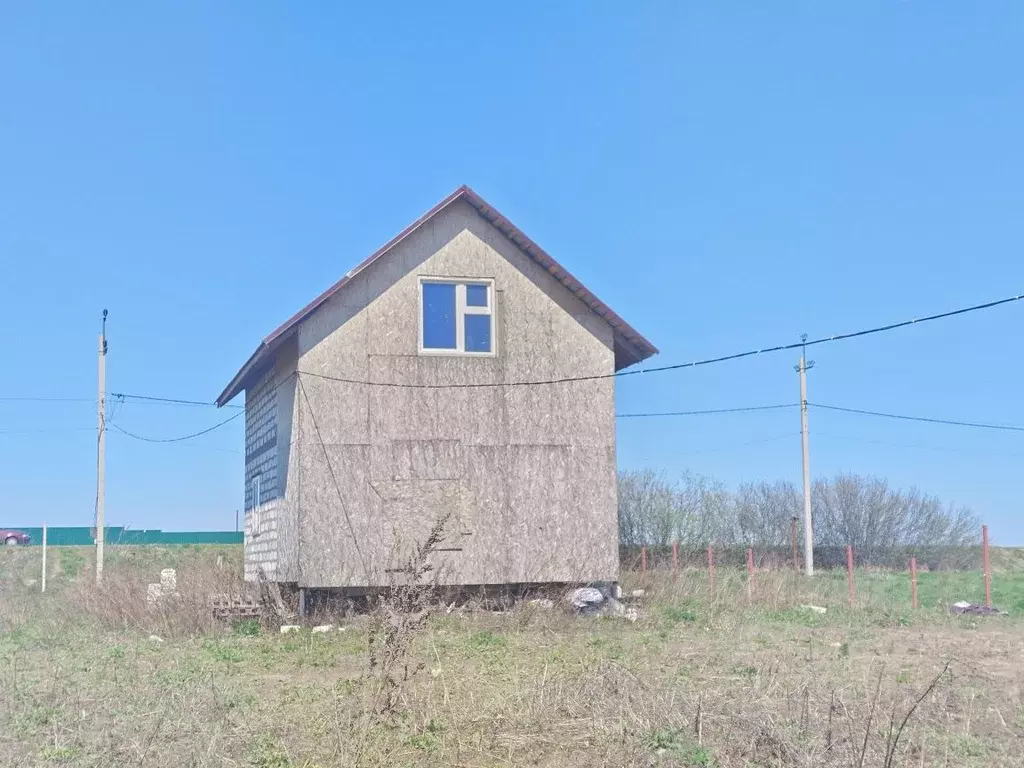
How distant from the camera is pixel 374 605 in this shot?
18.3 m

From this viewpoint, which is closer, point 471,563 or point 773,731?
point 773,731

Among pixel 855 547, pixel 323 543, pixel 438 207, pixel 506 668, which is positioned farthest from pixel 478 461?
pixel 855 547

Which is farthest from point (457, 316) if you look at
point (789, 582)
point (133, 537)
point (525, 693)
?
point (133, 537)

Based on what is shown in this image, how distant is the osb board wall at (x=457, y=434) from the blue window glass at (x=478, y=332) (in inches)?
9.4

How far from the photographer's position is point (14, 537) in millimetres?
61094

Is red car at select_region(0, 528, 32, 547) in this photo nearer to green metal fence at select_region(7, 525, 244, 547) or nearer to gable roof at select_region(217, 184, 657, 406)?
green metal fence at select_region(7, 525, 244, 547)

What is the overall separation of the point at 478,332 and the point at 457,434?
1.92 m

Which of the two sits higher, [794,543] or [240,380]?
[240,380]

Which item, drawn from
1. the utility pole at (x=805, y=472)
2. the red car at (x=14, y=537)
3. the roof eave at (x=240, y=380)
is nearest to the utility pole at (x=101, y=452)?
the roof eave at (x=240, y=380)

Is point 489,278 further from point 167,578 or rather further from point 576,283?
point 167,578

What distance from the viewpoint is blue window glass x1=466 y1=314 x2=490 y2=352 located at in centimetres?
1973

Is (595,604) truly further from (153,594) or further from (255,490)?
(153,594)

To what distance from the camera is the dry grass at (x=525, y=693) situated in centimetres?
838

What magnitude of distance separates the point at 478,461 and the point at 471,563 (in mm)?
1798
